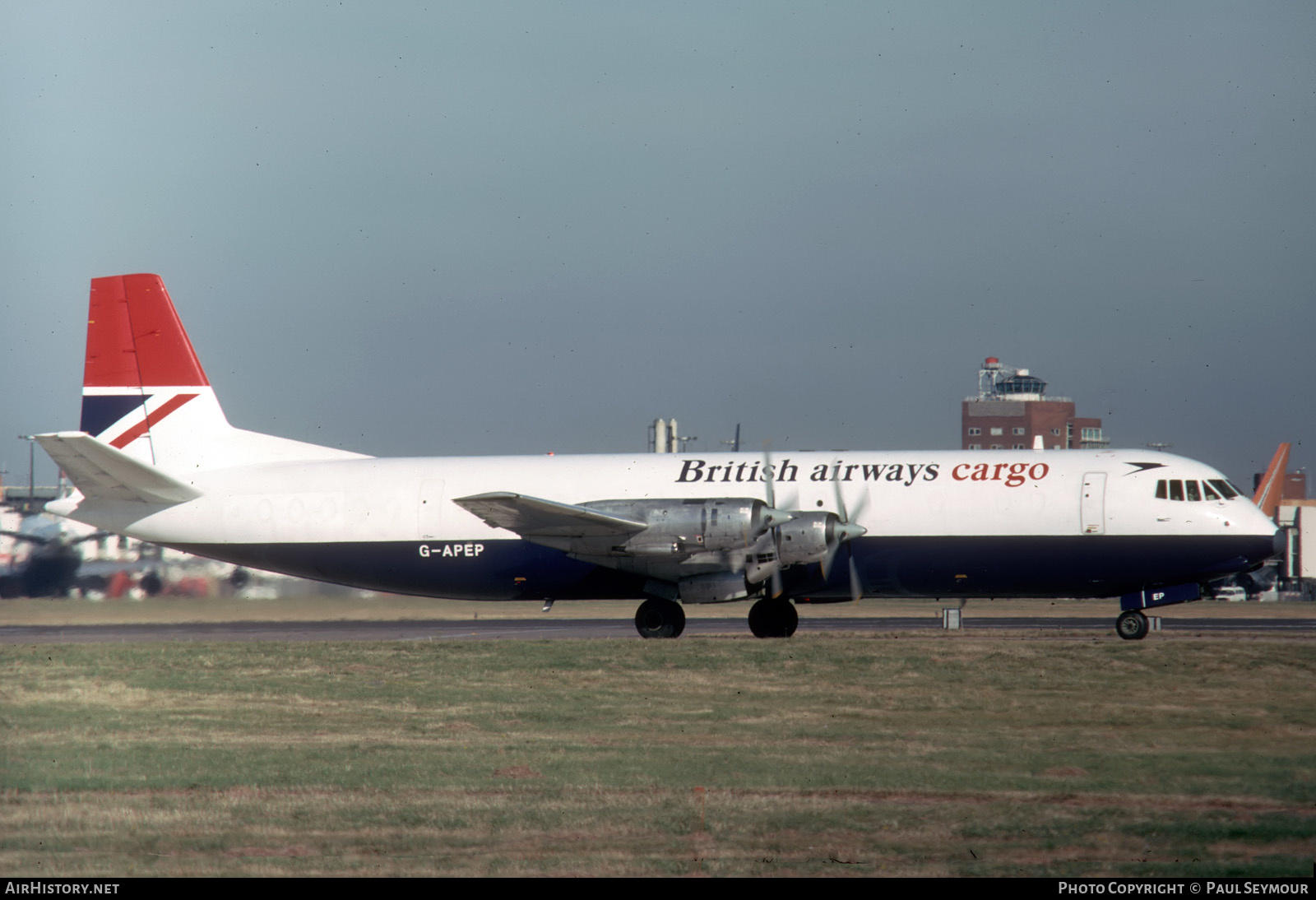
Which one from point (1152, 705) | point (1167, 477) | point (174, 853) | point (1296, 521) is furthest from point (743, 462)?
point (1296, 521)

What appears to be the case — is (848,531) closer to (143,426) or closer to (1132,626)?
(1132,626)

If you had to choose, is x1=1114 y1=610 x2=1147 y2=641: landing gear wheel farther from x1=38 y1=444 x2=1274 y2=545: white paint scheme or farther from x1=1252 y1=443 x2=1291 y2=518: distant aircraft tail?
x1=1252 y1=443 x2=1291 y2=518: distant aircraft tail

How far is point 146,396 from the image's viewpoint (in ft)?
107

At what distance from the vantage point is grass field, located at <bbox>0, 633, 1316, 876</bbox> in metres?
10.1

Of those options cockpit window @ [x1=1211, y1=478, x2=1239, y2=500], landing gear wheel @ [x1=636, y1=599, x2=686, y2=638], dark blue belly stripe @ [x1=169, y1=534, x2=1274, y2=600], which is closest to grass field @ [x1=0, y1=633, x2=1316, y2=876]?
dark blue belly stripe @ [x1=169, y1=534, x2=1274, y2=600]

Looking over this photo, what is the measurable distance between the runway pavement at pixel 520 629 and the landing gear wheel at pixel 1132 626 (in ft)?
4.23

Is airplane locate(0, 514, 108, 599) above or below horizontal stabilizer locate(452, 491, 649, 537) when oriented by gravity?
below

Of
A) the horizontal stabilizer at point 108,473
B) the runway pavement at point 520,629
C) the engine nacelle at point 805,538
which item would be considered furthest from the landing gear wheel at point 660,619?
the horizontal stabilizer at point 108,473

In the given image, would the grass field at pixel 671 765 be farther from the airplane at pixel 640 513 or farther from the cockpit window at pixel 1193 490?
the cockpit window at pixel 1193 490

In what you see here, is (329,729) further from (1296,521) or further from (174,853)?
(1296,521)

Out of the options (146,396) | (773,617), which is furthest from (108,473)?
(773,617)

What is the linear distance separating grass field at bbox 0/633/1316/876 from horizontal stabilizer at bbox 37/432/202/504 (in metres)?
5.24

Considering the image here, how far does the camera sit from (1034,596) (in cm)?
2858

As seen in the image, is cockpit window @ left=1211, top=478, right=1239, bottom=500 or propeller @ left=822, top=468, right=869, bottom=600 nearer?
propeller @ left=822, top=468, right=869, bottom=600
